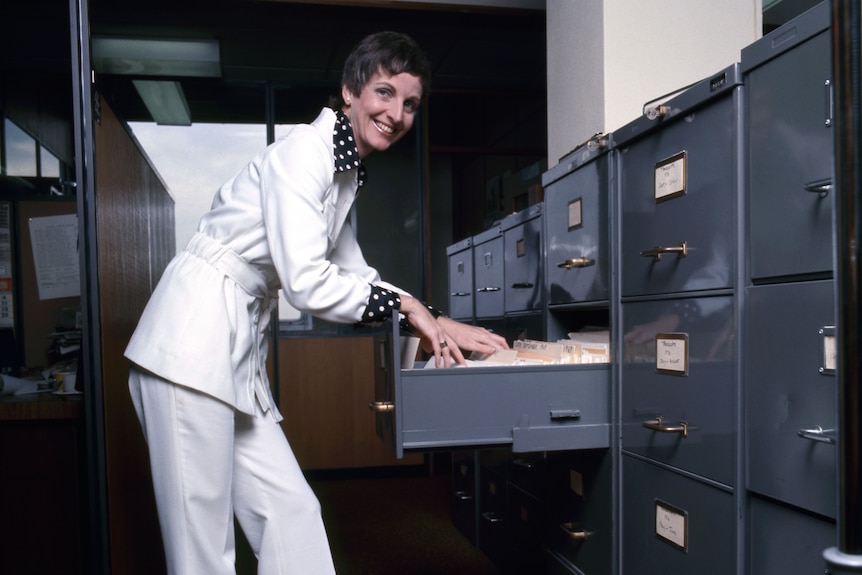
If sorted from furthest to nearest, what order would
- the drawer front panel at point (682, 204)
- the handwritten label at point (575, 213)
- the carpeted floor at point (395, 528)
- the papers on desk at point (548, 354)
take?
the carpeted floor at point (395, 528)
the handwritten label at point (575, 213)
the papers on desk at point (548, 354)
the drawer front panel at point (682, 204)

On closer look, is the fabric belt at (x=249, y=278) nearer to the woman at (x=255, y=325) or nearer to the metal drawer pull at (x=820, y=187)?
the woman at (x=255, y=325)

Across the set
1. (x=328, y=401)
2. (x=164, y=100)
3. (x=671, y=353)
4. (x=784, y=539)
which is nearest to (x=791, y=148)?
(x=671, y=353)

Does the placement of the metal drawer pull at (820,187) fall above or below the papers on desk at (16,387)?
above

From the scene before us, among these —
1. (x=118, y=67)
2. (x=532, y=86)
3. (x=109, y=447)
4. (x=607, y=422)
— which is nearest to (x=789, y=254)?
(x=607, y=422)

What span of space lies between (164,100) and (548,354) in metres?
3.79

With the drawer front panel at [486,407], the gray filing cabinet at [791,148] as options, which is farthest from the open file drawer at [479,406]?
the gray filing cabinet at [791,148]

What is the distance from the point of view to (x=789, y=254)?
969 mm

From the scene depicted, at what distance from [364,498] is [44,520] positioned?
219cm

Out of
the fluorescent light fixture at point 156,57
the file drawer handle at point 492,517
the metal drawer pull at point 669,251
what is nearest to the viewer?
the metal drawer pull at point 669,251

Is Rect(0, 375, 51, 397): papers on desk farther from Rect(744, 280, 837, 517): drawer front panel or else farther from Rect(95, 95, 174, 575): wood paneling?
Rect(744, 280, 837, 517): drawer front panel

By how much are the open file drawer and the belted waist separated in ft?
0.91

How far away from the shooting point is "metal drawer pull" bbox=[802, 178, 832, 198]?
88 centimetres

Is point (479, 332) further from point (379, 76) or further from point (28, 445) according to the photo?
point (28, 445)

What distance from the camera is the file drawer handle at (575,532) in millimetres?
1624
